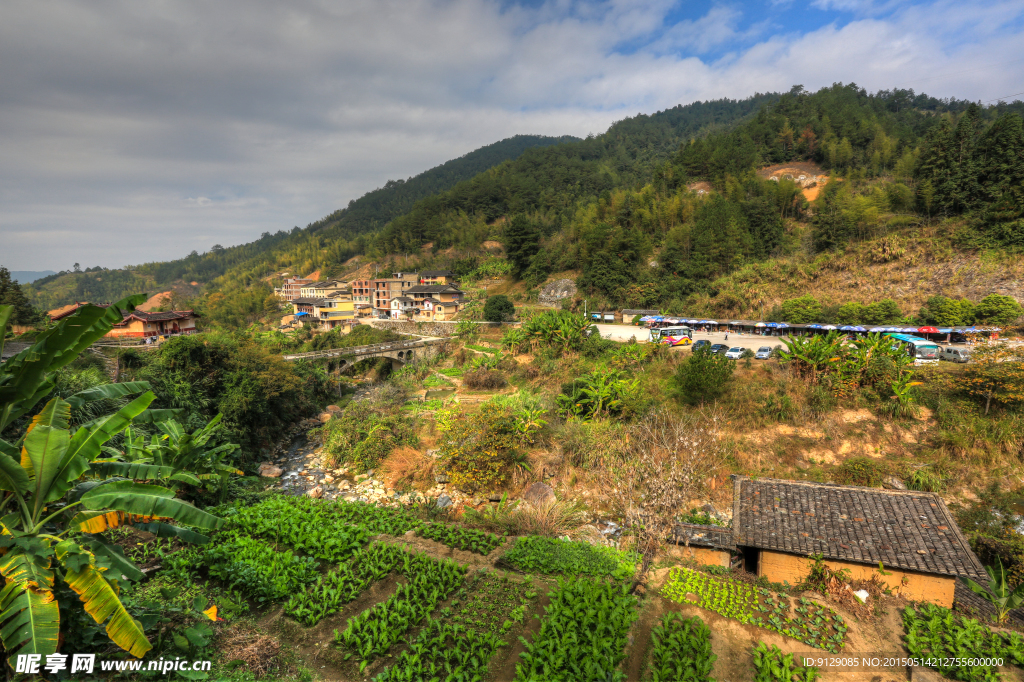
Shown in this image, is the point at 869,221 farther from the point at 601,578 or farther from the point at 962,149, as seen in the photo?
the point at 601,578

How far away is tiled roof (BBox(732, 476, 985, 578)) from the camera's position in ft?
26.5

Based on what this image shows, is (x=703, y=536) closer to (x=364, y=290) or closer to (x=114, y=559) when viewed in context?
(x=114, y=559)

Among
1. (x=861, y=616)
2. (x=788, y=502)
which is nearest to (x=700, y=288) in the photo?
(x=788, y=502)

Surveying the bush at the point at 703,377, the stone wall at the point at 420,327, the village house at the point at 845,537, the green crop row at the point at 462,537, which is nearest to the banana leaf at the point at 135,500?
the green crop row at the point at 462,537

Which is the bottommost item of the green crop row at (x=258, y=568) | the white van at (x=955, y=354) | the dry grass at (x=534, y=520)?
the dry grass at (x=534, y=520)

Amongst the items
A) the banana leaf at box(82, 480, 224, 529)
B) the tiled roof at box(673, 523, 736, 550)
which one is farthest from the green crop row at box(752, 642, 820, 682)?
the banana leaf at box(82, 480, 224, 529)

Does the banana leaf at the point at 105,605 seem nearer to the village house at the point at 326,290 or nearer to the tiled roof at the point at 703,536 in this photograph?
the tiled roof at the point at 703,536

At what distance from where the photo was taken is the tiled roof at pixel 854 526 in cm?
808

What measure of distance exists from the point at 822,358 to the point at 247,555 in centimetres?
2078

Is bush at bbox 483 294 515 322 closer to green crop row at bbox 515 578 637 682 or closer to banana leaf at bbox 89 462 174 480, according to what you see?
green crop row at bbox 515 578 637 682

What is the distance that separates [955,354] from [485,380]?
23.8 meters

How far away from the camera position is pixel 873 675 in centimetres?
619

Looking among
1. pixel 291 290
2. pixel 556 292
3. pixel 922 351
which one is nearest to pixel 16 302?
pixel 556 292

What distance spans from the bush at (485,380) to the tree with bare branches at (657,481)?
38.7ft
